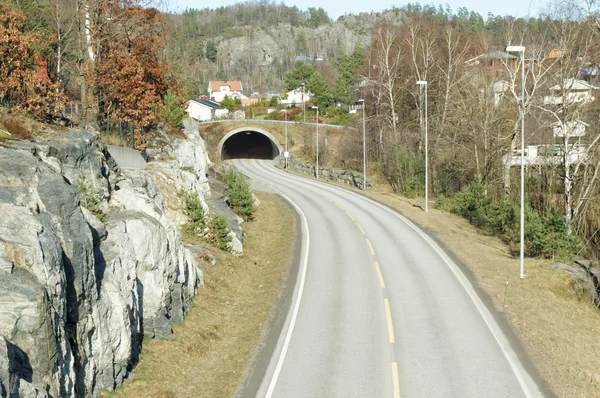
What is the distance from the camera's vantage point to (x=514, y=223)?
120 feet

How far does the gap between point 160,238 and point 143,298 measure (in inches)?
78.4

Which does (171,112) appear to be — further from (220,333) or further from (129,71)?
(220,333)

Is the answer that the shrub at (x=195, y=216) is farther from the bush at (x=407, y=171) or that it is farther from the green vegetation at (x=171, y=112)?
the bush at (x=407, y=171)

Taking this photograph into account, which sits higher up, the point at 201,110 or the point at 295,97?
the point at 295,97

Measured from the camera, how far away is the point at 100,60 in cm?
3656

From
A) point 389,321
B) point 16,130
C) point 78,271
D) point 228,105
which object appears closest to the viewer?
point 78,271

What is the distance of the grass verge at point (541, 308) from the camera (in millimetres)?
18141

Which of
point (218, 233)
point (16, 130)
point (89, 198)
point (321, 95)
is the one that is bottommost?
point (218, 233)

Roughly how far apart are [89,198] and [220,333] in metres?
6.09

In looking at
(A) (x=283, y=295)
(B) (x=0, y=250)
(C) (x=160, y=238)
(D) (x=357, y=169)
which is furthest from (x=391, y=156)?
(B) (x=0, y=250)

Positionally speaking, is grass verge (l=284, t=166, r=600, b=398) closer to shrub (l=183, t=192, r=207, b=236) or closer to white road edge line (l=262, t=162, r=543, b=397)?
white road edge line (l=262, t=162, r=543, b=397)

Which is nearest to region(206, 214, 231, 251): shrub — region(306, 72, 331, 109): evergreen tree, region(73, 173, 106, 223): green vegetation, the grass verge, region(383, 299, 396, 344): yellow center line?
region(383, 299, 396, 344): yellow center line

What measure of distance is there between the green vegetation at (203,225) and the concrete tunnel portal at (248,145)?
160 feet

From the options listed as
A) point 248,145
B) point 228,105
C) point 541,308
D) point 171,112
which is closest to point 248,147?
point 248,145
